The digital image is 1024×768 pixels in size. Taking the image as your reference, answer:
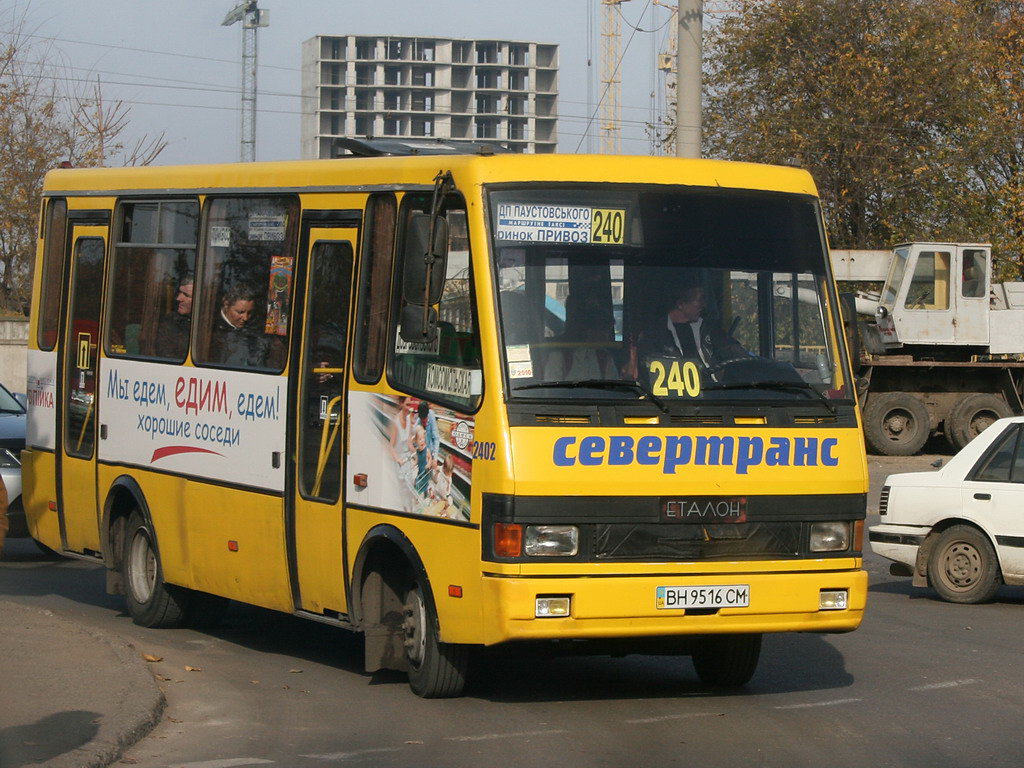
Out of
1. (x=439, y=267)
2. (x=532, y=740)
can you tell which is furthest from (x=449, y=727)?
(x=439, y=267)

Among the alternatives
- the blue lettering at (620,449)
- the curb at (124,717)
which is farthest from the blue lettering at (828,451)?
the curb at (124,717)

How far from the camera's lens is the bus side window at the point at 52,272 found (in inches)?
490

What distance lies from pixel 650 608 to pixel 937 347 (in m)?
25.2

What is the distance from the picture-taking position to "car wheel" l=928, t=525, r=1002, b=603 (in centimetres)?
1299

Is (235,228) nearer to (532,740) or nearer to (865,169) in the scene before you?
(532,740)

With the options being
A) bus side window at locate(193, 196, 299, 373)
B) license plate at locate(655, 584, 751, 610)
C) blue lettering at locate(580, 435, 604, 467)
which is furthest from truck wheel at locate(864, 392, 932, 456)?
blue lettering at locate(580, 435, 604, 467)

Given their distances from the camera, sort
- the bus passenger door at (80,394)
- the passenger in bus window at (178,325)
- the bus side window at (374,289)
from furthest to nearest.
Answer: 1. the bus passenger door at (80,394)
2. the passenger in bus window at (178,325)
3. the bus side window at (374,289)

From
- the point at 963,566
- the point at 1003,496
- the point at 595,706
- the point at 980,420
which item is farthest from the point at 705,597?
the point at 980,420

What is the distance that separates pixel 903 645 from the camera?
35.3 ft

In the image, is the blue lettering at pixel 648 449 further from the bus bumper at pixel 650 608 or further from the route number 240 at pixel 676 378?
the bus bumper at pixel 650 608

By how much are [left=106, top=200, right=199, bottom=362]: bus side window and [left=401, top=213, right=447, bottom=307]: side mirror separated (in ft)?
9.53

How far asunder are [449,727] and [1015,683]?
3.54 m

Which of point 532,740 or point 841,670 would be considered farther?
point 841,670

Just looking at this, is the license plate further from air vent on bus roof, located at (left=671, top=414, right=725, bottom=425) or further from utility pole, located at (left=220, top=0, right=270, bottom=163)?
utility pole, located at (left=220, top=0, right=270, bottom=163)
